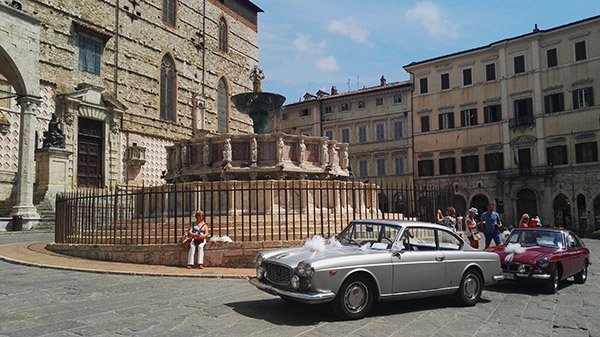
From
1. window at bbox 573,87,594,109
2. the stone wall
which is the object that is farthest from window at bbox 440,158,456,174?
the stone wall

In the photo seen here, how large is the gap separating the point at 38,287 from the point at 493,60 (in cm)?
4004

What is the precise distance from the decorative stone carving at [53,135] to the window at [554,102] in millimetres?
33883

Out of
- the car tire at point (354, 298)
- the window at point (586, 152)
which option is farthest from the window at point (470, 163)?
the car tire at point (354, 298)

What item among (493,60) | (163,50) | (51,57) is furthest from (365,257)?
(493,60)

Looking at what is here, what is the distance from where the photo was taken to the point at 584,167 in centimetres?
3531

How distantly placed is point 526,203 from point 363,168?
15.5 metres

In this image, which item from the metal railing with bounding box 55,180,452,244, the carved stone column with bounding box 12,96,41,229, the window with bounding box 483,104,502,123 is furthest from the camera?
the window with bounding box 483,104,502,123

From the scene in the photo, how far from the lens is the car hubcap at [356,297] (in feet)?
21.1

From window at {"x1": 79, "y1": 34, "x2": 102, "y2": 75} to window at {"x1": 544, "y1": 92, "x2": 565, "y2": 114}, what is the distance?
106 ft

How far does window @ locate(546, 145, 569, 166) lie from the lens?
36.5 meters

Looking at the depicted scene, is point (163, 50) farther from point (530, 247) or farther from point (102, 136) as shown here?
point (530, 247)

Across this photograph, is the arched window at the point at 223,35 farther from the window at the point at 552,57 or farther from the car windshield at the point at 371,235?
the car windshield at the point at 371,235

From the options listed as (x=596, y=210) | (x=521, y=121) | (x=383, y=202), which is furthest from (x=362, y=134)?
(x=383, y=202)

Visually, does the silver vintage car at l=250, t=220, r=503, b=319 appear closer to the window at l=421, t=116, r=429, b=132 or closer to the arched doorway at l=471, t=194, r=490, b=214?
the arched doorway at l=471, t=194, r=490, b=214
